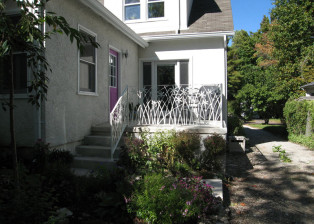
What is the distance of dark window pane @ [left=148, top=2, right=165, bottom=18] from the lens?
931cm

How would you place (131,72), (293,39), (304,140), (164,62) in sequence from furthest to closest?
(293,39) → (304,140) → (164,62) → (131,72)

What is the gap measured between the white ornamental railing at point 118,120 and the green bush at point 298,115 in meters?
6.91

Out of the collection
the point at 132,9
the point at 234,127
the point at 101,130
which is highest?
the point at 132,9

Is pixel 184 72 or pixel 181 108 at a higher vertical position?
pixel 184 72

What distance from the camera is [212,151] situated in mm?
4891

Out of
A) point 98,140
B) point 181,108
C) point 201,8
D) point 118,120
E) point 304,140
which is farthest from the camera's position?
point 201,8

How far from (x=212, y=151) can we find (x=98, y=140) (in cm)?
265

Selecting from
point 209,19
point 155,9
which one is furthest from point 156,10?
point 209,19

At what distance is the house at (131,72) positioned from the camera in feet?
15.9

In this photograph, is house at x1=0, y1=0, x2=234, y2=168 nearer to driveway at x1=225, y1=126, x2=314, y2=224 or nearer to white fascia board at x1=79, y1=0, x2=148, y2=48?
white fascia board at x1=79, y1=0, x2=148, y2=48

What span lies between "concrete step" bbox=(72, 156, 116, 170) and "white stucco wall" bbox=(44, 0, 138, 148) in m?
0.47

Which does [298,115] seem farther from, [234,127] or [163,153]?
[163,153]

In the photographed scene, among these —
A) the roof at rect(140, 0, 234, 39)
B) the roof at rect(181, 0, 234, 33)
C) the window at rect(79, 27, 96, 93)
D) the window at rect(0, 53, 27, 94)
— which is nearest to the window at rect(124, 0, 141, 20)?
the roof at rect(140, 0, 234, 39)

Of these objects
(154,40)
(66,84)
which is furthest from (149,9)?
(66,84)
